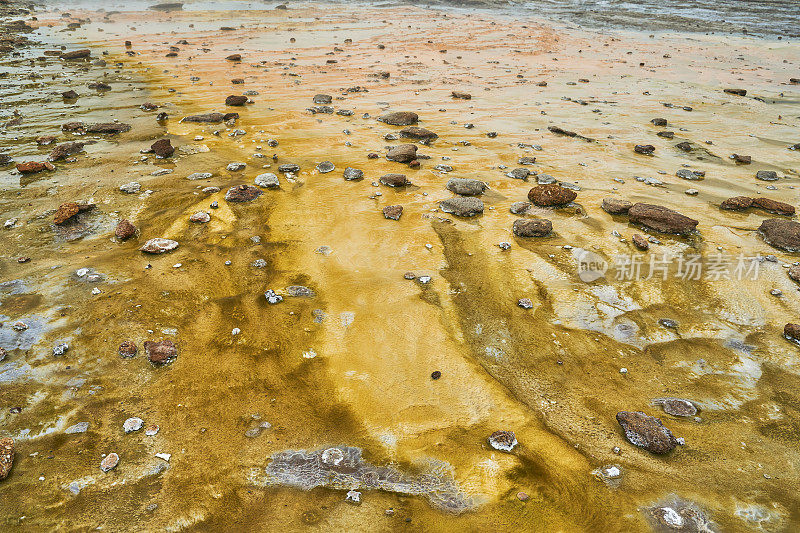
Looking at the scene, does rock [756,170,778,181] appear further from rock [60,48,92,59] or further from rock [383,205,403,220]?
rock [60,48,92,59]

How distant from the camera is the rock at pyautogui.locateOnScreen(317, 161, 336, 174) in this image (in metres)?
7.75

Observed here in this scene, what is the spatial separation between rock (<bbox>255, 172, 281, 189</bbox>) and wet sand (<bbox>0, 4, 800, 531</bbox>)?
24 centimetres

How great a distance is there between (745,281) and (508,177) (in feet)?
12.5

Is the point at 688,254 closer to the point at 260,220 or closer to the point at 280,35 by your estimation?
the point at 260,220

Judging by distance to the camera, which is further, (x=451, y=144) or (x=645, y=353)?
(x=451, y=144)

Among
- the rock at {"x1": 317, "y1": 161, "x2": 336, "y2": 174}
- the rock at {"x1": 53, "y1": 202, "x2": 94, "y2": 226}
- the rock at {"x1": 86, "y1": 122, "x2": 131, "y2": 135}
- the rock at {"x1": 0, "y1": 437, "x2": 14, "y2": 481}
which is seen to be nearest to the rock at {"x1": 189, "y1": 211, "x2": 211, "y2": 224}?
the rock at {"x1": 53, "y1": 202, "x2": 94, "y2": 226}

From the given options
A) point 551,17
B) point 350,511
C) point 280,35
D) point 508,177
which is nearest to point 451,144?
point 508,177

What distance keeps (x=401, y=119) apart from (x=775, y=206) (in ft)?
23.9

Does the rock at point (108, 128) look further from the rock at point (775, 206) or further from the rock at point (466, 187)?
the rock at point (775, 206)

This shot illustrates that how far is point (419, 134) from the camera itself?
9.41 m

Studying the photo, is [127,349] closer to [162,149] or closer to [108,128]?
[162,149]

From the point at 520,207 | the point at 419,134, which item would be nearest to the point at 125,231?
the point at 520,207

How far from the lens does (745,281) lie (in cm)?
546

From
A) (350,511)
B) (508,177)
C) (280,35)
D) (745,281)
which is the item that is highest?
(280,35)
